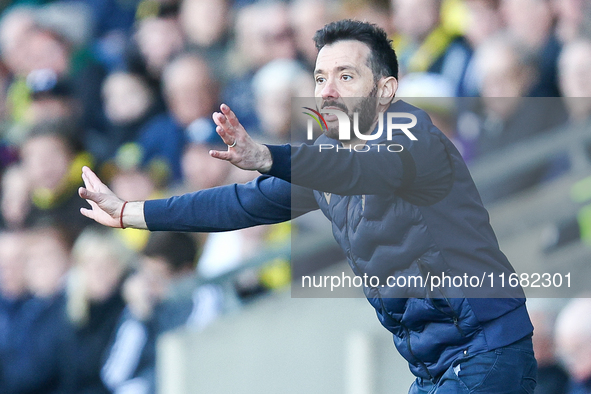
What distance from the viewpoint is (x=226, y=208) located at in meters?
2.57

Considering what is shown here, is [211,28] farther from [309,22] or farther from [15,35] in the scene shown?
[15,35]

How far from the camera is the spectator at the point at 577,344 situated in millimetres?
3676

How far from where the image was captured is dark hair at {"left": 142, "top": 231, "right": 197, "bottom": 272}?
16.6ft

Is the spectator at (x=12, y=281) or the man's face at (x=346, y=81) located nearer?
the man's face at (x=346, y=81)

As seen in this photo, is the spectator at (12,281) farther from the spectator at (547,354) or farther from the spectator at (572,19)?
the spectator at (572,19)

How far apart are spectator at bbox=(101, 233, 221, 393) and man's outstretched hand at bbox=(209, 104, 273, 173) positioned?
9.21 feet

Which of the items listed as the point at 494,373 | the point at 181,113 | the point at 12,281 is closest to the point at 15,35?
the point at 181,113

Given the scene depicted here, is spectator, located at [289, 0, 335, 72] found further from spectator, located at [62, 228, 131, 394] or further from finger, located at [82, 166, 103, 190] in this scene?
finger, located at [82, 166, 103, 190]

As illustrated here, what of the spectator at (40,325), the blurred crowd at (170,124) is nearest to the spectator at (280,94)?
the blurred crowd at (170,124)

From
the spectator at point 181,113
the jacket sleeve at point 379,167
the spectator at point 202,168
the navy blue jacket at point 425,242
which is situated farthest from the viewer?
the spectator at point 181,113

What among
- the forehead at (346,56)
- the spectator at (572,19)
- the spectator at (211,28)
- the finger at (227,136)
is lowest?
the finger at (227,136)

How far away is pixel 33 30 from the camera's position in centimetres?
688

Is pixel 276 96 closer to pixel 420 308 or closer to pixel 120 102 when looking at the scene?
pixel 120 102

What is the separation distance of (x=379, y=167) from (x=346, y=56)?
1.44 ft
